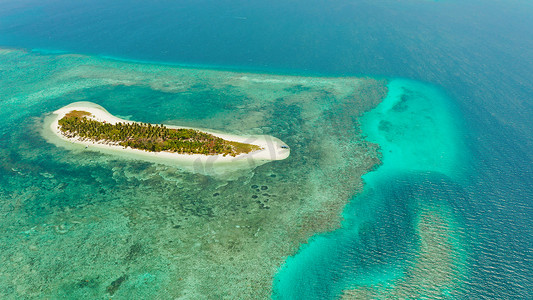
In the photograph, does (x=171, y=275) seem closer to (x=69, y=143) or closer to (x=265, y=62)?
(x=69, y=143)

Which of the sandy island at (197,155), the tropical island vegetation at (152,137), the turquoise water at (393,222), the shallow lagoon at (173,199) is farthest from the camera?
the tropical island vegetation at (152,137)

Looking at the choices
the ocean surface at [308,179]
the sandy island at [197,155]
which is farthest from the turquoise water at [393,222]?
the sandy island at [197,155]

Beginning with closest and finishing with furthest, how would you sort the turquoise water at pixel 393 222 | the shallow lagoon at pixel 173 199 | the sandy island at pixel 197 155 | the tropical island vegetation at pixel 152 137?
1. the turquoise water at pixel 393 222
2. the shallow lagoon at pixel 173 199
3. the sandy island at pixel 197 155
4. the tropical island vegetation at pixel 152 137

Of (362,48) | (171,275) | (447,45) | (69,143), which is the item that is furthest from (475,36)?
(69,143)

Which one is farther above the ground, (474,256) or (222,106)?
(222,106)

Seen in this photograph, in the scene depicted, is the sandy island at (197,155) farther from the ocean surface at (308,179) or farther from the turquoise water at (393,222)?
the turquoise water at (393,222)

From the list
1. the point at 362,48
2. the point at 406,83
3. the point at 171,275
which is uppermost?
the point at 362,48
